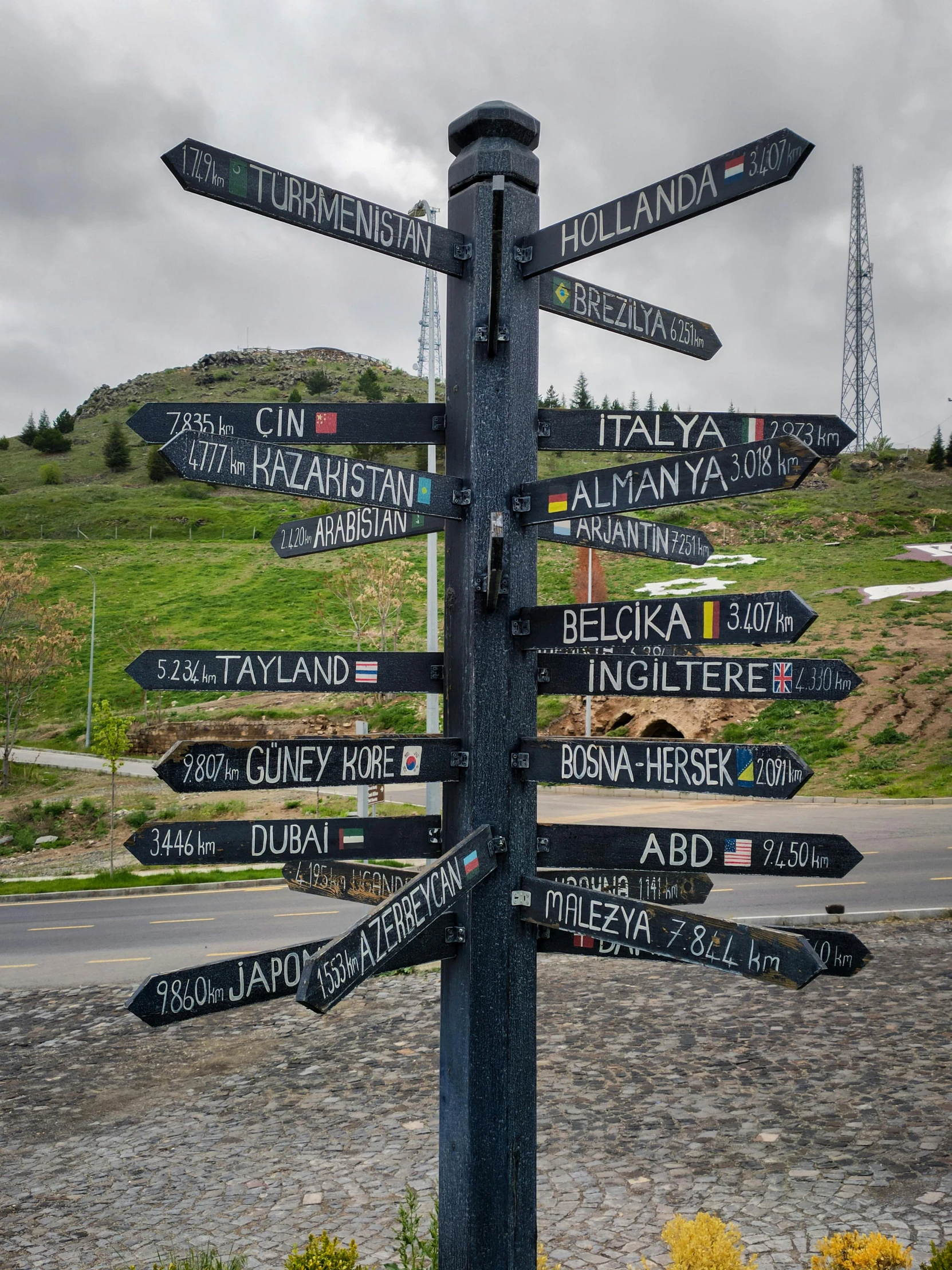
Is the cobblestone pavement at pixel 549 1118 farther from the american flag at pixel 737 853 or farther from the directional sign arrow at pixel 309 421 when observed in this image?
the directional sign arrow at pixel 309 421

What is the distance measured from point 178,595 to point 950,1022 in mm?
46053

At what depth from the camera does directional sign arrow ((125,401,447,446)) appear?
2.78 m

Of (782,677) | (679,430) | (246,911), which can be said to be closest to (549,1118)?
(782,677)

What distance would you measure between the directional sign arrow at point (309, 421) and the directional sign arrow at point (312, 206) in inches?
16.8

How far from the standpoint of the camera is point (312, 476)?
266 centimetres

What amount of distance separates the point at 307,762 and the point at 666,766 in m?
0.96

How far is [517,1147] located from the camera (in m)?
2.77

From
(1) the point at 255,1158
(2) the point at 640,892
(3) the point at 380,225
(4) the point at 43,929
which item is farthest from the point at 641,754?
(4) the point at 43,929

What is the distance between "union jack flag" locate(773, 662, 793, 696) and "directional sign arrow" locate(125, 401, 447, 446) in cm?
116

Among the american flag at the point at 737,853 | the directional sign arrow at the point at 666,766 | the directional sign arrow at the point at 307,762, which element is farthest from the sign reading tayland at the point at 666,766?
the directional sign arrow at the point at 307,762

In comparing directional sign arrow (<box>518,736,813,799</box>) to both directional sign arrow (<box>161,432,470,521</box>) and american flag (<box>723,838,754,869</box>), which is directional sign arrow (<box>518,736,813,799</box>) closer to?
american flag (<box>723,838,754,869</box>)

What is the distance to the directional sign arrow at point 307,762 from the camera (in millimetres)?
2545

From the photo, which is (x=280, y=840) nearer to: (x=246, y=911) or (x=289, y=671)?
(x=289, y=671)

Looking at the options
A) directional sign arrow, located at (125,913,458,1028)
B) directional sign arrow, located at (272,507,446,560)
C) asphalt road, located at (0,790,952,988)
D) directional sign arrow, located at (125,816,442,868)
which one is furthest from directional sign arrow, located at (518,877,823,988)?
asphalt road, located at (0,790,952,988)
